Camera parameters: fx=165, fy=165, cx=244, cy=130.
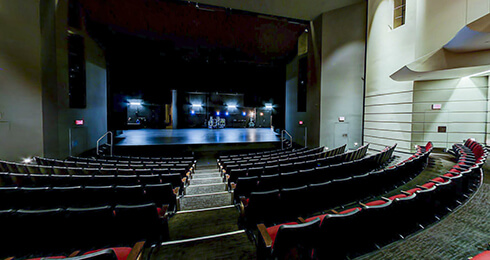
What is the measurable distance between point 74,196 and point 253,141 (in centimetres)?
850

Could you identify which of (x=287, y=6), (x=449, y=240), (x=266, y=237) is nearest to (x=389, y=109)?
(x=287, y=6)

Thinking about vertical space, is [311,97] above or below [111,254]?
above

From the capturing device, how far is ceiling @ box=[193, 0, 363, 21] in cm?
843

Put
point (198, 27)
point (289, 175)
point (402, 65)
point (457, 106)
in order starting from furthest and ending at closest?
point (198, 27)
point (402, 65)
point (457, 106)
point (289, 175)

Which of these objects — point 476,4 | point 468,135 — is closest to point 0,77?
point 476,4

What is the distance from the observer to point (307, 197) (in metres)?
2.53

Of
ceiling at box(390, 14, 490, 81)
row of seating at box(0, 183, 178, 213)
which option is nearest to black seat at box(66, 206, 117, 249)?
row of seating at box(0, 183, 178, 213)

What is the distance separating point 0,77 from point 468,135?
A: 19203mm

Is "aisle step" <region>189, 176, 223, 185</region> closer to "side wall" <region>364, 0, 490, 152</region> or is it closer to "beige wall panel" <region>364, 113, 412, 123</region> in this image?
"side wall" <region>364, 0, 490, 152</region>

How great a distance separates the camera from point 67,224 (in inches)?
70.0

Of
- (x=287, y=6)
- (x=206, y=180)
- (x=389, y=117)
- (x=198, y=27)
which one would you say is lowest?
(x=206, y=180)

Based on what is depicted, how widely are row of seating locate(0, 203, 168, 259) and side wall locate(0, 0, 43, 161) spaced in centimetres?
780

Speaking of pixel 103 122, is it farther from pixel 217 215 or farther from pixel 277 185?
pixel 277 185

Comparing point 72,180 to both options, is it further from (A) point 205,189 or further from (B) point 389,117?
(B) point 389,117
